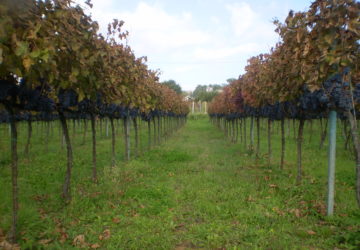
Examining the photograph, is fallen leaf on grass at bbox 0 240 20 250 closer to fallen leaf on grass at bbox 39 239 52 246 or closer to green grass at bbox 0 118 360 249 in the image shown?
green grass at bbox 0 118 360 249

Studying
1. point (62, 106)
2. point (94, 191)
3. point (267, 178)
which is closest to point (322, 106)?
point (267, 178)

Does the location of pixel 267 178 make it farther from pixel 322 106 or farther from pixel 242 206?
pixel 322 106

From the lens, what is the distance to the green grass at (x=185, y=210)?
421 centimetres

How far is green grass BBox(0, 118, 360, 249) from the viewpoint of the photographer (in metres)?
4.21

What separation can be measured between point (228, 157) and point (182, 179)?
14.5 ft

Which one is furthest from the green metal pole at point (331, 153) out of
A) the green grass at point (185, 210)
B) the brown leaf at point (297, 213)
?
the brown leaf at point (297, 213)

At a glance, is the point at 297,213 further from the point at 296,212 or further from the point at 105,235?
the point at 105,235

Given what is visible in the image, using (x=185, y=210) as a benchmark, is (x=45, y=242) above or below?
above

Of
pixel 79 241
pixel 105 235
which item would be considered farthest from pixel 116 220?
pixel 79 241

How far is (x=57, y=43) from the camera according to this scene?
3406 mm

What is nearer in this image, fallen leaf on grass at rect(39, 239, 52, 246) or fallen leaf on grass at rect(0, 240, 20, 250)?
fallen leaf on grass at rect(0, 240, 20, 250)

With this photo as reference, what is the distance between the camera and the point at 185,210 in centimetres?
555

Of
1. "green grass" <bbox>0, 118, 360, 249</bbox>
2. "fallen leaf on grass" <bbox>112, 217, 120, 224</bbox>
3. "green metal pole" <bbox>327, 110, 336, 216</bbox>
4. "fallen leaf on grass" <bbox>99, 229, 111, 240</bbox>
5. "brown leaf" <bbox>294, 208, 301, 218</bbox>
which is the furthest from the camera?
"brown leaf" <bbox>294, 208, 301, 218</bbox>

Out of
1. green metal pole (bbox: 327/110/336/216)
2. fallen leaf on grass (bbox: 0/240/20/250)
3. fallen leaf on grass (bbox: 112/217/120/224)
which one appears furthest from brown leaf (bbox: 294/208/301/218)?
fallen leaf on grass (bbox: 0/240/20/250)
